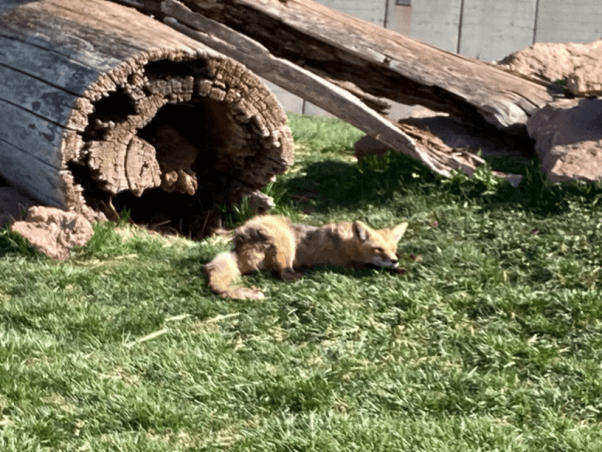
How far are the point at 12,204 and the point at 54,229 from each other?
826 millimetres

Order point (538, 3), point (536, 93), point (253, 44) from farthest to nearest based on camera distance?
point (538, 3) < point (536, 93) < point (253, 44)

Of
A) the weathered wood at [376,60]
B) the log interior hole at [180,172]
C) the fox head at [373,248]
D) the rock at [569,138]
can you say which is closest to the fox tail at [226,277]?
the fox head at [373,248]

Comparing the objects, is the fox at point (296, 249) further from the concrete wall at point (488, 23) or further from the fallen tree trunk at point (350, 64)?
the concrete wall at point (488, 23)

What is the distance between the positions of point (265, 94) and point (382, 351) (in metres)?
2.81

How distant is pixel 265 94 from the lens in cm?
607

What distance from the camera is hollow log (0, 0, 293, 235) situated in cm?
543

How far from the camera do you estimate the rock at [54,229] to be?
5.23 meters

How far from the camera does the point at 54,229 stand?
530cm

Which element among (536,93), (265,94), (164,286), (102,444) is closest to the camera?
(102,444)

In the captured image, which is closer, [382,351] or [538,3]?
[382,351]

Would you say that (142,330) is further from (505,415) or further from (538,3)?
(538,3)

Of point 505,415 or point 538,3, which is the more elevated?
point 538,3

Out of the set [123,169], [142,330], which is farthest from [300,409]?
[123,169]

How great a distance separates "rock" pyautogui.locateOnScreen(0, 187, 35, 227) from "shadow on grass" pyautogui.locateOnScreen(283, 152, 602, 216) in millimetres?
2196
